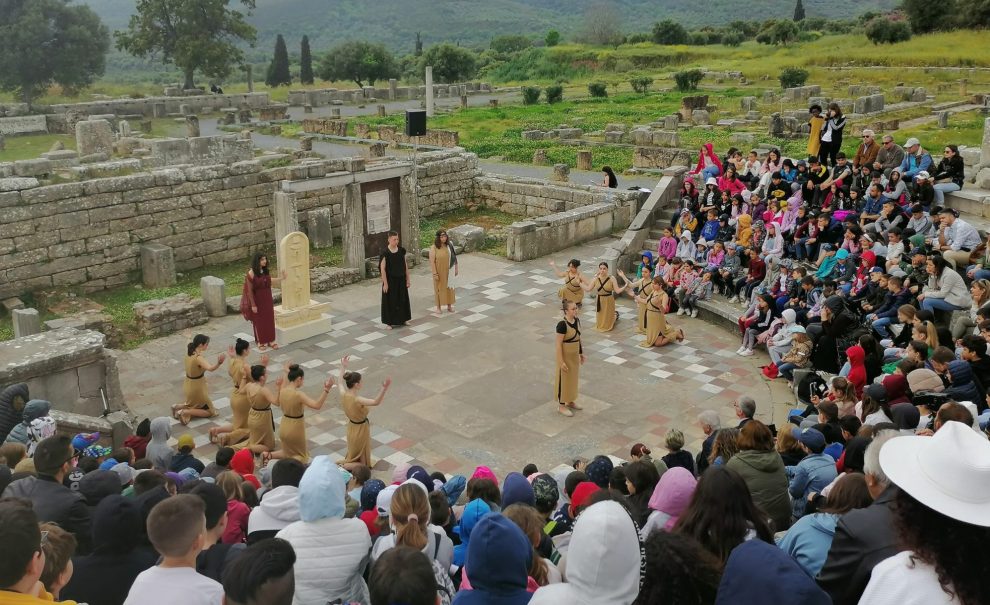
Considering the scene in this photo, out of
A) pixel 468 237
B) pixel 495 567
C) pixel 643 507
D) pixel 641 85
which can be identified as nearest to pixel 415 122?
pixel 468 237

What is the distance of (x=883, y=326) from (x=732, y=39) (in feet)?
203

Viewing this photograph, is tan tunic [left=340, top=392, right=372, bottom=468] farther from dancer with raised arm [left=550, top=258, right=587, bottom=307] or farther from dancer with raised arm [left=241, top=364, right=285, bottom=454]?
dancer with raised arm [left=550, top=258, right=587, bottom=307]

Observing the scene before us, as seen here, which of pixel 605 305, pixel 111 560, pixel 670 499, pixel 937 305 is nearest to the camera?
pixel 111 560

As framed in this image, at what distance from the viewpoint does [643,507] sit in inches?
236

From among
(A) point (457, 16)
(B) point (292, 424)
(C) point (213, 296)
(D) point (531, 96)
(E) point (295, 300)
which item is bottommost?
(B) point (292, 424)

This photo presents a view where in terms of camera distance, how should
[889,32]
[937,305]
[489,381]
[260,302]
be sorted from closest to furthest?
[937,305] → [489,381] → [260,302] → [889,32]

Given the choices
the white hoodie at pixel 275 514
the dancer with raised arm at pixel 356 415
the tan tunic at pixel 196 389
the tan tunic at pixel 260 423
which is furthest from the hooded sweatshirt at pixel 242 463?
the tan tunic at pixel 196 389

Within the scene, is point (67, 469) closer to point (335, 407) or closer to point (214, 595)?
point (214, 595)

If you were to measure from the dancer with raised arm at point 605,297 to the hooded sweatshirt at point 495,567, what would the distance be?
395 inches

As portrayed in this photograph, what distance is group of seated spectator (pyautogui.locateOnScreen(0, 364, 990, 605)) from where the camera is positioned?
321 centimetres

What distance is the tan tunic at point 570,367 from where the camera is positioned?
11008 mm

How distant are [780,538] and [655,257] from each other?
1168 cm

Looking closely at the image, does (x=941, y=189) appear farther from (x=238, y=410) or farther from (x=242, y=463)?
(x=242, y=463)

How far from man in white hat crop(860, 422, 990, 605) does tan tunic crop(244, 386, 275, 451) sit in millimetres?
7960
